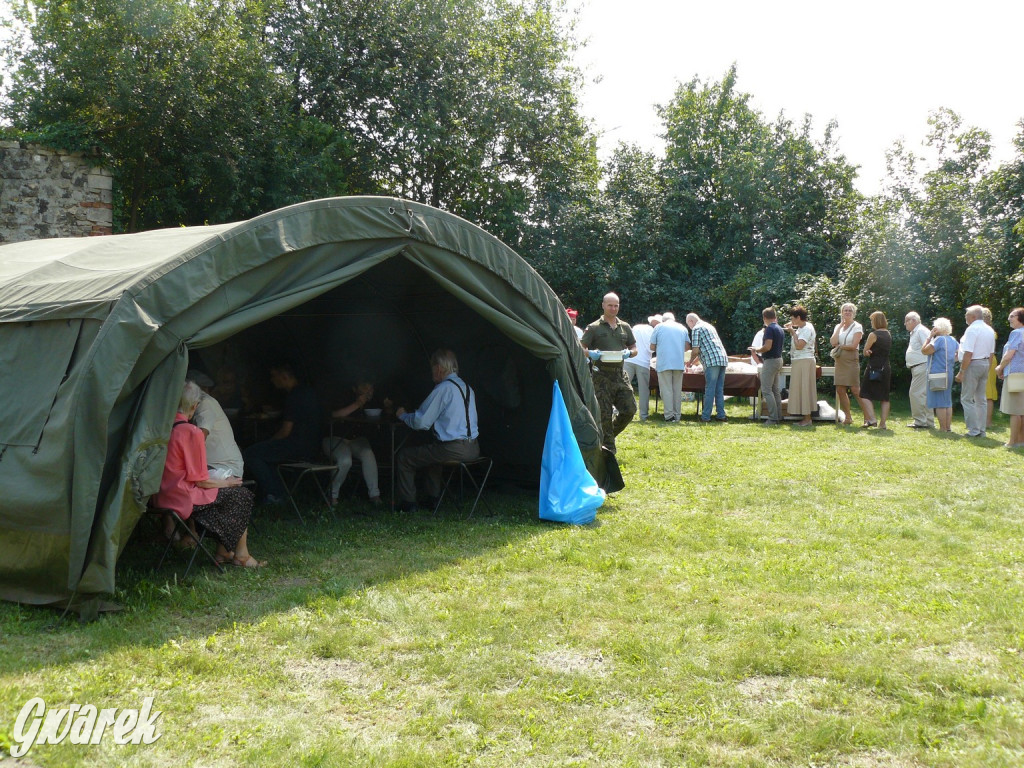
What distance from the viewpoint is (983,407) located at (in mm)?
12391

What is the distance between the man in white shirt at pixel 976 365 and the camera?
1213 cm

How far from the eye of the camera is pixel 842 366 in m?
13.5

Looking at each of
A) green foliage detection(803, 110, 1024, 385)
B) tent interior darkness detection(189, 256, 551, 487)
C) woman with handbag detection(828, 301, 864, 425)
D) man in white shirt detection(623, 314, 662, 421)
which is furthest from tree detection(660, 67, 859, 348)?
tent interior darkness detection(189, 256, 551, 487)

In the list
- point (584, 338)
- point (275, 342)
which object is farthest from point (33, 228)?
point (584, 338)

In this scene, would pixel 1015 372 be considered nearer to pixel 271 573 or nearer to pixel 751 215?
pixel 271 573

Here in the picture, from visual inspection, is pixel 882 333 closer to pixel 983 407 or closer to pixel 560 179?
pixel 983 407

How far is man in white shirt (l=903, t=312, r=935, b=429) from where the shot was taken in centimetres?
1330

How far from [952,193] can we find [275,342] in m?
15.0

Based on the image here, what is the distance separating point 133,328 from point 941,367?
36.4ft

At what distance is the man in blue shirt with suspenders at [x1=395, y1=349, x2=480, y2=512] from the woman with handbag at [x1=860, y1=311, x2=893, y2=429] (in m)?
7.49

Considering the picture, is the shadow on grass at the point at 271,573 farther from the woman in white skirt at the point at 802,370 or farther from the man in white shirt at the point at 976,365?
the man in white shirt at the point at 976,365

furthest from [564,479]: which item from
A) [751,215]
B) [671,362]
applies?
[751,215]

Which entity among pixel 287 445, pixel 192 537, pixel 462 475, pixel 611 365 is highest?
pixel 611 365

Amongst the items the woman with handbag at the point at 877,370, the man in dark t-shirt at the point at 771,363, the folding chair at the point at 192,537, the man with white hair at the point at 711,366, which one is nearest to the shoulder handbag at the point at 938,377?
the woman with handbag at the point at 877,370
